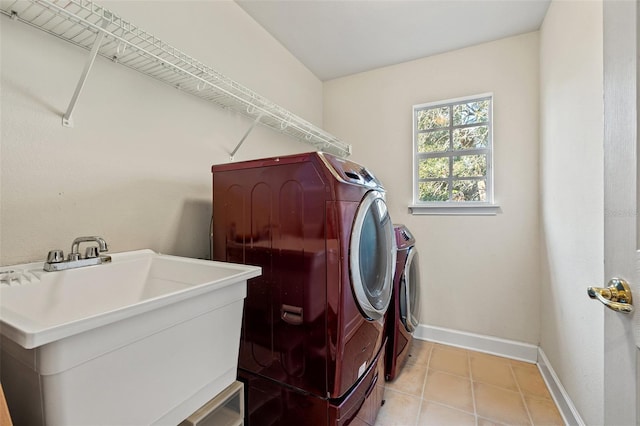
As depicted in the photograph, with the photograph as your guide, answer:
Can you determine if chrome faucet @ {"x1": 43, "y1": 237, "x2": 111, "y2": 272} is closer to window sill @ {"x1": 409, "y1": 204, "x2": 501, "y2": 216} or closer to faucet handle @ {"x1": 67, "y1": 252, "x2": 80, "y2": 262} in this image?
faucet handle @ {"x1": 67, "y1": 252, "x2": 80, "y2": 262}

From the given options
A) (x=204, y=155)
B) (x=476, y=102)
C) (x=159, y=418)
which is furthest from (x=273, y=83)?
(x=159, y=418)

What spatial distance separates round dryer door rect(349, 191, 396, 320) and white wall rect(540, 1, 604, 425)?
3.10ft

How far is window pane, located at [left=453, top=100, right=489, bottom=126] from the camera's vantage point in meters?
2.39

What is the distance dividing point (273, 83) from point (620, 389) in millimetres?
2422

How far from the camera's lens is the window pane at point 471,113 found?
2.39 meters

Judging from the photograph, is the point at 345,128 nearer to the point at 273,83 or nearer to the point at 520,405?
the point at 273,83

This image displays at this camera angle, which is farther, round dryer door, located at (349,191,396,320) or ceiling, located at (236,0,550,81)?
ceiling, located at (236,0,550,81)

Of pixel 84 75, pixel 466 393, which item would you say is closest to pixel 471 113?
pixel 466 393

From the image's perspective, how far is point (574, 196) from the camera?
1.47 meters

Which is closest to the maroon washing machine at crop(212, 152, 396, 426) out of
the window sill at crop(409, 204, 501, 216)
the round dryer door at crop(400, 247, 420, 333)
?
the round dryer door at crop(400, 247, 420, 333)

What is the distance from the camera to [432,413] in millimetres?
1599

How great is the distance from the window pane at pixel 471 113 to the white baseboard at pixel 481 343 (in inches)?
76.9

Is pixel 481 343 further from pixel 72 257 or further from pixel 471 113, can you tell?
pixel 72 257

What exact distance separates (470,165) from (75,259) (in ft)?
9.18
